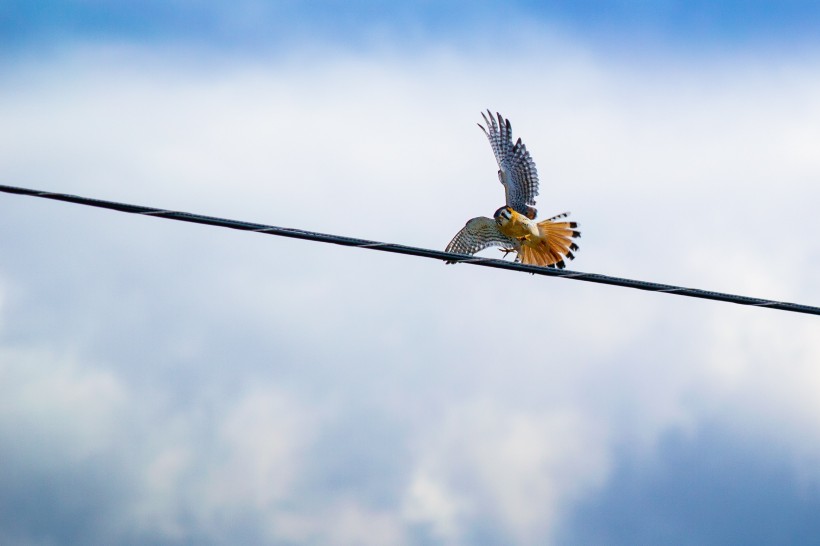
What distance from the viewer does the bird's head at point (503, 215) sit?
1888 centimetres

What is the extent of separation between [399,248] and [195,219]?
4.65 ft

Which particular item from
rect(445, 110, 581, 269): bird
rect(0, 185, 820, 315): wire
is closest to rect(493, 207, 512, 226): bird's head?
rect(445, 110, 581, 269): bird

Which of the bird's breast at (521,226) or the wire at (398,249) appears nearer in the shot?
the wire at (398,249)

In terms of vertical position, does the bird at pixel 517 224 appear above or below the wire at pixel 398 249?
above

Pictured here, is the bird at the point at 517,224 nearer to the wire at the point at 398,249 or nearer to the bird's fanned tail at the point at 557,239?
the bird's fanned tail at the point at 557,239

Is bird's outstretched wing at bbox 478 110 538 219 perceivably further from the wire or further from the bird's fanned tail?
the wire

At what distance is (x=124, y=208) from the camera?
27.8 feet

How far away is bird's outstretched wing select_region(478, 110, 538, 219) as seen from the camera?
1969 cm

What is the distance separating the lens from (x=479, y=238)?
1994 cm

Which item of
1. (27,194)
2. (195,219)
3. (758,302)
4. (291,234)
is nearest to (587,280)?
(758,302)

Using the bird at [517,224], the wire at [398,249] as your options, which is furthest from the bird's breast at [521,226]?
the wire at [398,249]

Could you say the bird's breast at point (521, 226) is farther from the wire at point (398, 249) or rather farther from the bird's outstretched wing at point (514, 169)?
the wire at point (398, 249)

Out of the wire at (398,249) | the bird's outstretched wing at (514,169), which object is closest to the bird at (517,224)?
the bird's outstretched wing at (514,169)

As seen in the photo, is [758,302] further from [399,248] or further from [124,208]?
[124,208]
